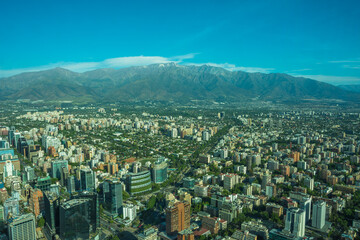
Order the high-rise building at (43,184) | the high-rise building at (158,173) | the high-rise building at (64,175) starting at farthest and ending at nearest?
the high-rise building at (158,173) < the high-rise building at (64,175) < the high-rise building at (43,184)

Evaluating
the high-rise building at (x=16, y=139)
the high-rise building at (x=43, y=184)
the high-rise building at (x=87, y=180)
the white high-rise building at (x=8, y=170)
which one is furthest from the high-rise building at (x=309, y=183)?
the high-rise building at (x=16, y=139)

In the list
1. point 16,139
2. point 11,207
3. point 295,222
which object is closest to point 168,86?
point 16,139

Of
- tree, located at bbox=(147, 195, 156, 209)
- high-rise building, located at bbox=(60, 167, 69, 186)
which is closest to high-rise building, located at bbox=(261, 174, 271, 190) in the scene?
tree, located at bbox=(147, 195, 156, 209)

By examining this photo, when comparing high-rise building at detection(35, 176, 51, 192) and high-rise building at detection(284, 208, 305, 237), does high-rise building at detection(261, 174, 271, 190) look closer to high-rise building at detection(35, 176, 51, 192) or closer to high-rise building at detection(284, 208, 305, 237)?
high-rise building at detection(284, 208, 305, 237)

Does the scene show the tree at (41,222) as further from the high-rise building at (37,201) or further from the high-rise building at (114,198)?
the high-rise building at (114,198)

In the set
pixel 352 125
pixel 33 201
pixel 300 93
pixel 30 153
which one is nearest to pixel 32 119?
pixel 30 153

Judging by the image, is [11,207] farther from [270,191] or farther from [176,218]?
[270,191]

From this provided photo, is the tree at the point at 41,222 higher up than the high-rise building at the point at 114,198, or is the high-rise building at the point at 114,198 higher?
the high-rise building at the point at 114,198
